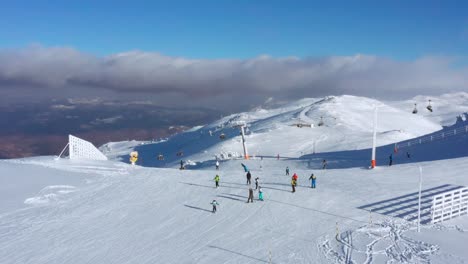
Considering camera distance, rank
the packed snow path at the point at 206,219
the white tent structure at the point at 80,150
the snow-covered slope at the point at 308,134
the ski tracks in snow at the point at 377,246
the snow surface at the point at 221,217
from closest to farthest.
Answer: the ski tracks in snow at the point at 377,246
the snow surface at the point at 221,217
the packed snow path at the point at 206,219
the white tent structure at the point at 80,150
the snow-covered slope at the point at 308,134

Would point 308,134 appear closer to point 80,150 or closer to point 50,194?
point 80,150

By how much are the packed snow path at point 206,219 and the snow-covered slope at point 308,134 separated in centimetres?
1461

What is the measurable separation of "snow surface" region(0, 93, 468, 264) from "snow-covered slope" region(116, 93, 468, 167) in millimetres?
14758

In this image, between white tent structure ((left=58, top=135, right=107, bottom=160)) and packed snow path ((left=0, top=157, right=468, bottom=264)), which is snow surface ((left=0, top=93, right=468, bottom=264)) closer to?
packed snow path ((left=0, top=157, right=468, bottom=264))

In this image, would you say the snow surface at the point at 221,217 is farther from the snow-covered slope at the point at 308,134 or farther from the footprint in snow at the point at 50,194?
the snow-covered slope at the point at 308,134

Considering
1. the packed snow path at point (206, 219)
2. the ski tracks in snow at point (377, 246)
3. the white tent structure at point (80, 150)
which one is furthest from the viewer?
the white tent structure at point (80, 150)

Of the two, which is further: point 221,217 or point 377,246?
point 221,217

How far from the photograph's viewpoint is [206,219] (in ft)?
77.1

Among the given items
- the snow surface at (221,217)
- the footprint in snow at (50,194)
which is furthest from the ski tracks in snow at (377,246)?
the footprint in snow at (50,194)

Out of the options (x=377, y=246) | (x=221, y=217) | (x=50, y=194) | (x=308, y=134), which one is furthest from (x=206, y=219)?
(x=308, y=134)

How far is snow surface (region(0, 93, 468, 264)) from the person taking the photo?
59.8ft

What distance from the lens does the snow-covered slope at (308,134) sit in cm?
7019

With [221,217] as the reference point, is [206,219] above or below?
below

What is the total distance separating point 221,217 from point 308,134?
59.0m
